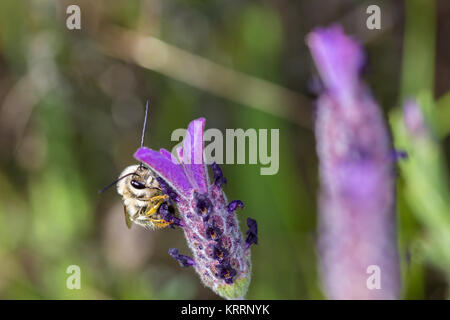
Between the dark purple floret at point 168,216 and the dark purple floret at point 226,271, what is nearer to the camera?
the dark purple floret at point 226,271

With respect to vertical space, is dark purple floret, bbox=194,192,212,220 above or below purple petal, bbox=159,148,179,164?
→ below

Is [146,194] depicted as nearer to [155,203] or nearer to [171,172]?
[155,203]

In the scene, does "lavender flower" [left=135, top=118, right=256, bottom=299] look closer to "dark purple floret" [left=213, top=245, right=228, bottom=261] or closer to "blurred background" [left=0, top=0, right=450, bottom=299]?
"dark purple floret" [left=213, top=245, right=228, bottom=261]

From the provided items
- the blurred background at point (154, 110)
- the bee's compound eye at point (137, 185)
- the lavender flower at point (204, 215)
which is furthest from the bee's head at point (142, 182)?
the blurred background at point (154, 110)

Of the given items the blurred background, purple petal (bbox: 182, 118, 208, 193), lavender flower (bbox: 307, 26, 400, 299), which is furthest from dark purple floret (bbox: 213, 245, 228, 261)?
the blurred background

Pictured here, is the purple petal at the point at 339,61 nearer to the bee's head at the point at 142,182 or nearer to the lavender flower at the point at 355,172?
the lavender flower at the point at 355,172
